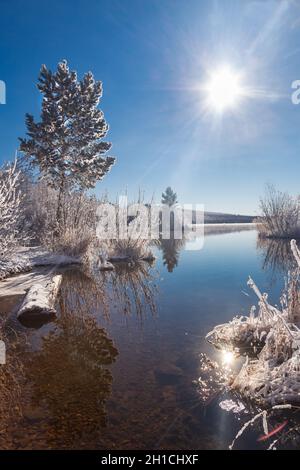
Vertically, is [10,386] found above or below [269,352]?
below

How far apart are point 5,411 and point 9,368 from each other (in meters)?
0.91

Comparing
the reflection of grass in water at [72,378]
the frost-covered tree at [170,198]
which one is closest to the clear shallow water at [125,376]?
the reflection of grass in water at [72,378]

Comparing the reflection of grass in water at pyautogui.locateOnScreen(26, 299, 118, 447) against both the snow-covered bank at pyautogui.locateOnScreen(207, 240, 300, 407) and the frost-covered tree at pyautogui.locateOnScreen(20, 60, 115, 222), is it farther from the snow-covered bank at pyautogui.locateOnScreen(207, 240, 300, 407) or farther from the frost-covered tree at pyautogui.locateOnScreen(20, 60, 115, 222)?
the frost-covered tree at pyautogui.locateOnScreen(20, 60, 115, 222)

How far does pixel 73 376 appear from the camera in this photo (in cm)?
317

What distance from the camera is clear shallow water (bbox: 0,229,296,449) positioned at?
2293mm

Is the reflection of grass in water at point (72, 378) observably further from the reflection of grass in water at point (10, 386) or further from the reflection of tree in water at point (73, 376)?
the reflection of grass in water at point (10, 386)

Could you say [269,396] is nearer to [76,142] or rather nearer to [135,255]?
[135,255]

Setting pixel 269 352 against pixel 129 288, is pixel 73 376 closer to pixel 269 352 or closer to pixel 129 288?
pixel 269 352

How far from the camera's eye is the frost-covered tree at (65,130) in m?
22.0

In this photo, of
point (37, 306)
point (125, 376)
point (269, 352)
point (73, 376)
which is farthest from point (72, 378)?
point (37, 306)

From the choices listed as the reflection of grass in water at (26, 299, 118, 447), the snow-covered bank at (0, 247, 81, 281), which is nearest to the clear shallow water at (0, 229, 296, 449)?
the reflection of grass in water at (26, 299, 118, 447)

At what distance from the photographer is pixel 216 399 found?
111 inches

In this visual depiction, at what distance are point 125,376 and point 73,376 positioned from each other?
0.54 m
